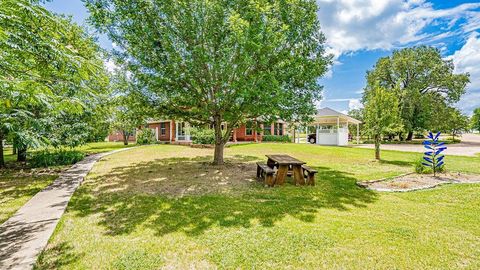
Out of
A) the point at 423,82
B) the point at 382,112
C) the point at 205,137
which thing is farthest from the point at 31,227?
the point at 423,82

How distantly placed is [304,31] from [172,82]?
542 centimetres

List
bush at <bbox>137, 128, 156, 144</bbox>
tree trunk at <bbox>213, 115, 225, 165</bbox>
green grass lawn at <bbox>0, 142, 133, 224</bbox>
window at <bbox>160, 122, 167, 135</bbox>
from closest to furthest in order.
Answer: green grass lawn at <bbox>0, 142, 133, 224</bbox>
tree trunk at <bbox>213, 115, 225, 165</bbox>
bush at <bbox>137, 128, 156, 144</bbox>
window at <bbox>160, 122, 167, 135</bbox>

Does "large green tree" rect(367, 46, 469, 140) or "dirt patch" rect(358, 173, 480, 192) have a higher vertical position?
"large green tree" rect(367, 46, 469, 140)

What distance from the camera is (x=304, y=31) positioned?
30.2 ft

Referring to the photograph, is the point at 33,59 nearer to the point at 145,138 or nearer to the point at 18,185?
the point at 18,185

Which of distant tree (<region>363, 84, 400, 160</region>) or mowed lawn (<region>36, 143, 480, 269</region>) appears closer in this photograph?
mowed lawn (<region>36, 143, 480, 269</region>)

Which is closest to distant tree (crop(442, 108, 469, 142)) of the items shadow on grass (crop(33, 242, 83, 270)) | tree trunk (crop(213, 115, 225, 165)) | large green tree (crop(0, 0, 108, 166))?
tree trunk (crop(213, 115, 225, 165))

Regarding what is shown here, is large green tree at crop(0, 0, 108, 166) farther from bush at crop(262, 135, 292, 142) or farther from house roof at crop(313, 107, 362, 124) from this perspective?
bush at crop(262, 135, 292, 142)

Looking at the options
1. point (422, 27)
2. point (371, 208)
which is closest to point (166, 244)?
point (371, 208)

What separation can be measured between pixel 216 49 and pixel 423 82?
36.5 metres

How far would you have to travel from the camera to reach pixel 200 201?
232 inches

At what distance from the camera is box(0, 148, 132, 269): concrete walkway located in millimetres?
3135

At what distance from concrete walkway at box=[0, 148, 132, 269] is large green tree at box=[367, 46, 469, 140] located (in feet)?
115

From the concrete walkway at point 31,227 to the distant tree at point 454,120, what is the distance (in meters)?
42.1
